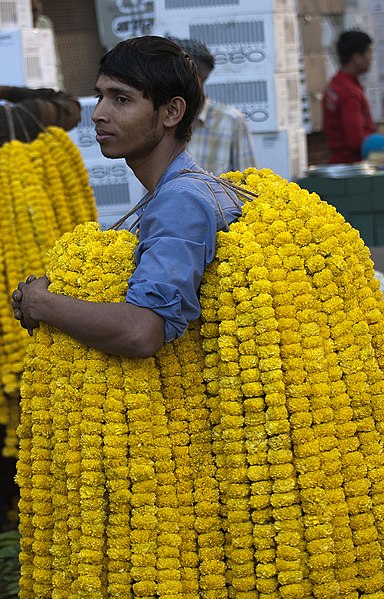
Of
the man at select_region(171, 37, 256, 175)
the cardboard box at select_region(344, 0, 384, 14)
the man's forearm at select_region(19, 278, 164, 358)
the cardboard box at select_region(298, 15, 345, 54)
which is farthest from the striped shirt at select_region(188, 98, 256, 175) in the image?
the cardboard box at select_region(344, 0, 384, 14)

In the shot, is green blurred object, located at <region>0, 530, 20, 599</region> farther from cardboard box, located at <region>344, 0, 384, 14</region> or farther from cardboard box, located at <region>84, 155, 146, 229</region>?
cardboard box, located at <region>344, 0, 384, 14</region>

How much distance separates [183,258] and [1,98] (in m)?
2.24

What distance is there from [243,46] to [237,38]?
5cm

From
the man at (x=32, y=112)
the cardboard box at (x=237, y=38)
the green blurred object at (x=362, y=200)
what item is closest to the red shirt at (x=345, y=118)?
the cardboard box at (x=237, y=38)

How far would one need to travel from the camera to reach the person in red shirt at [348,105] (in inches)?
287

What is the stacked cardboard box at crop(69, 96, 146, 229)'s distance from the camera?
18.2ft

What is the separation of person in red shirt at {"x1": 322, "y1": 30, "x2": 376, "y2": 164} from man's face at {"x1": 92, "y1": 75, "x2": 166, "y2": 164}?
16.9 feet

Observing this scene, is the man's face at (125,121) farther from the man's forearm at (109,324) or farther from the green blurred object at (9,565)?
the green blurred object at (9,565)

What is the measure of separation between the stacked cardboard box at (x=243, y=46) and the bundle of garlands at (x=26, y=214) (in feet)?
6.46

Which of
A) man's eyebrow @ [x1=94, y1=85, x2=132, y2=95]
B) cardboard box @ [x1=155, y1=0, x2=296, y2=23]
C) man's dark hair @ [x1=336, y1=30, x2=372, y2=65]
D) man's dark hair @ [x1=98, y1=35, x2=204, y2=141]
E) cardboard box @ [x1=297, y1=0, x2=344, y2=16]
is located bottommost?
man's dark hair @ [x1=336, y1=30, x2=372, y2=65]

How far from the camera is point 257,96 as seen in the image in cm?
571

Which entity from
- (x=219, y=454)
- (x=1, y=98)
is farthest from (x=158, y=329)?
(x=1, y=98)

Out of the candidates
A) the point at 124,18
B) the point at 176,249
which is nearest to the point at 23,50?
the point at 124,18

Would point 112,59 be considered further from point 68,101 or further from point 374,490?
point 68,101
